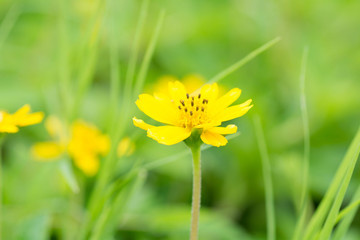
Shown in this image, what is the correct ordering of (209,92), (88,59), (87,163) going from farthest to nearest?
(87,163), (88,59), (209,92)

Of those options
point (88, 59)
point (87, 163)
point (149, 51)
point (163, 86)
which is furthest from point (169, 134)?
point (163, 86)

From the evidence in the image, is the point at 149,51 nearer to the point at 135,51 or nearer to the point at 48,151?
the point at 135,51

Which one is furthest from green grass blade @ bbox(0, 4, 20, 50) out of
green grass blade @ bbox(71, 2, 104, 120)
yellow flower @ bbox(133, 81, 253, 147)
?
yellow flower @ bbox(133, 81, 253, 147)

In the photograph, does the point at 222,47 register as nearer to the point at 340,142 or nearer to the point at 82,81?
the point at 340,142

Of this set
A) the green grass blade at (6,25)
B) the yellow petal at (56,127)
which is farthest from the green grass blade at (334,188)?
the yellow petal at (56,127)

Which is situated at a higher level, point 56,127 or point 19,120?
point 56,127

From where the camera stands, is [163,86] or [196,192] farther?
[163,86]

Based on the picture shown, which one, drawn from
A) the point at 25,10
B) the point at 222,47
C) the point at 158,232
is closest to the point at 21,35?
the point at 25,10

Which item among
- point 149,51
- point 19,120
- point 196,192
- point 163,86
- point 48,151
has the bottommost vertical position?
point 196,192
